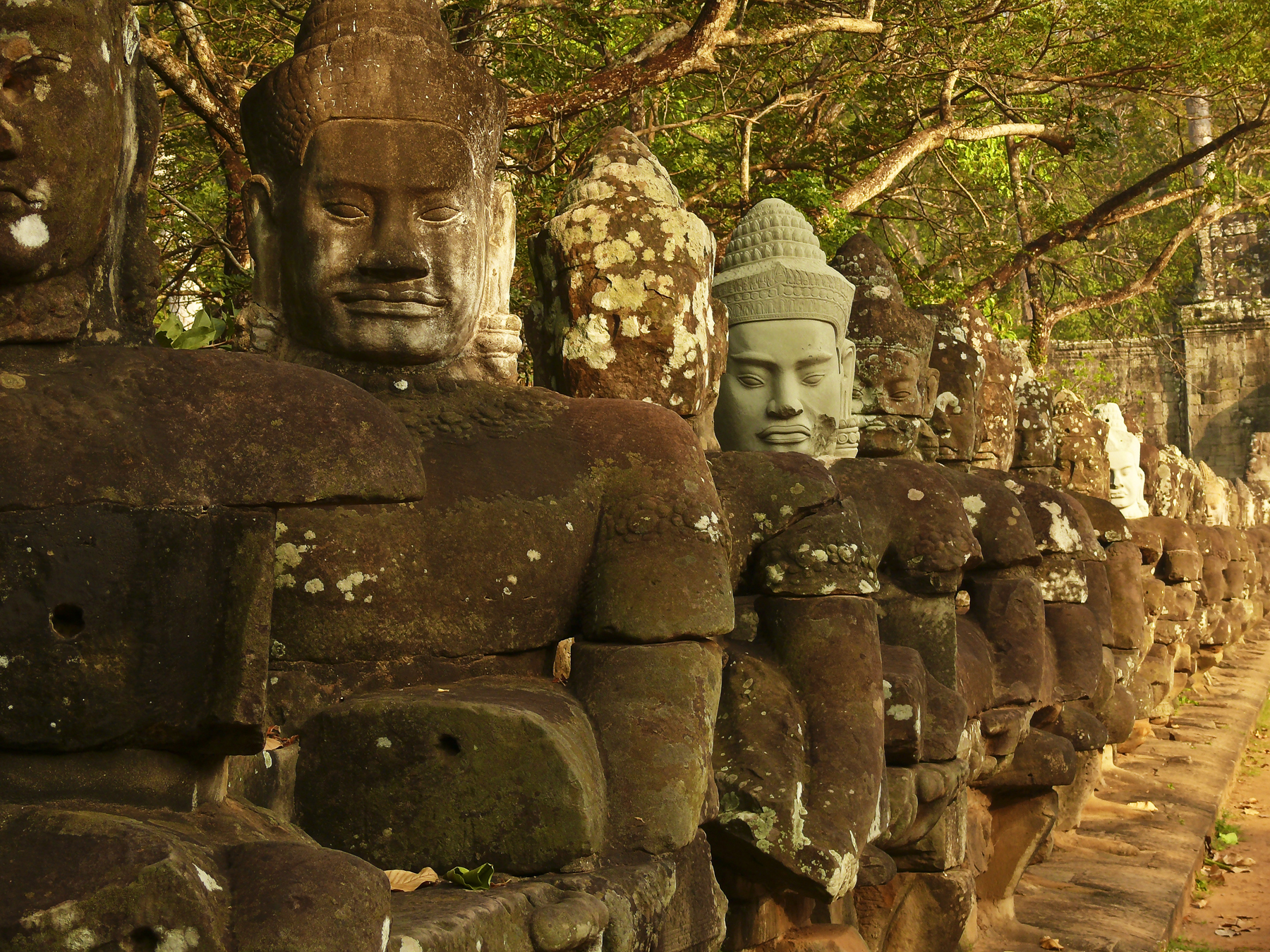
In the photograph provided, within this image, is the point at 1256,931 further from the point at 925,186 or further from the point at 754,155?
the point at 925,186

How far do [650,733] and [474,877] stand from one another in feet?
1.41

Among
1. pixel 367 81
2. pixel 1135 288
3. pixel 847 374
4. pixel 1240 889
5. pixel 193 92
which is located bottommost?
pixel 1240 889

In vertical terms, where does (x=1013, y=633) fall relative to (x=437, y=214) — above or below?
below

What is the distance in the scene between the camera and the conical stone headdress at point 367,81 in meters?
2.70

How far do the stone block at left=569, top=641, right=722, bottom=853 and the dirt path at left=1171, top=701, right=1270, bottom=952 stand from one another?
435 cm

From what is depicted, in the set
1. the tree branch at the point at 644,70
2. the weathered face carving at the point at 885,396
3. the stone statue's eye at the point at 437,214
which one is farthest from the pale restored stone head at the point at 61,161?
the tree branch at the point at 644,70

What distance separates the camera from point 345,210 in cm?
269

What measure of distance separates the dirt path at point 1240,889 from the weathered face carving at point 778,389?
3.37 m

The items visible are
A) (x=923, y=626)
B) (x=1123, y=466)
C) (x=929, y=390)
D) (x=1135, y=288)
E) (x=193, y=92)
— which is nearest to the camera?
(x=923, y=626)

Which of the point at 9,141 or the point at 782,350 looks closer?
the point at 9,141

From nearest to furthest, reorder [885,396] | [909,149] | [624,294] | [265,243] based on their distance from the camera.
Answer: [265,243] → [624,294] → [885,396] → [909,149]

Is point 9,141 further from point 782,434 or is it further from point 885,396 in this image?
point 885,396

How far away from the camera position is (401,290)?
107 inches

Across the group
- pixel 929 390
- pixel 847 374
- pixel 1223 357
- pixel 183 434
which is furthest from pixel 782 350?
pixel 1223 357
